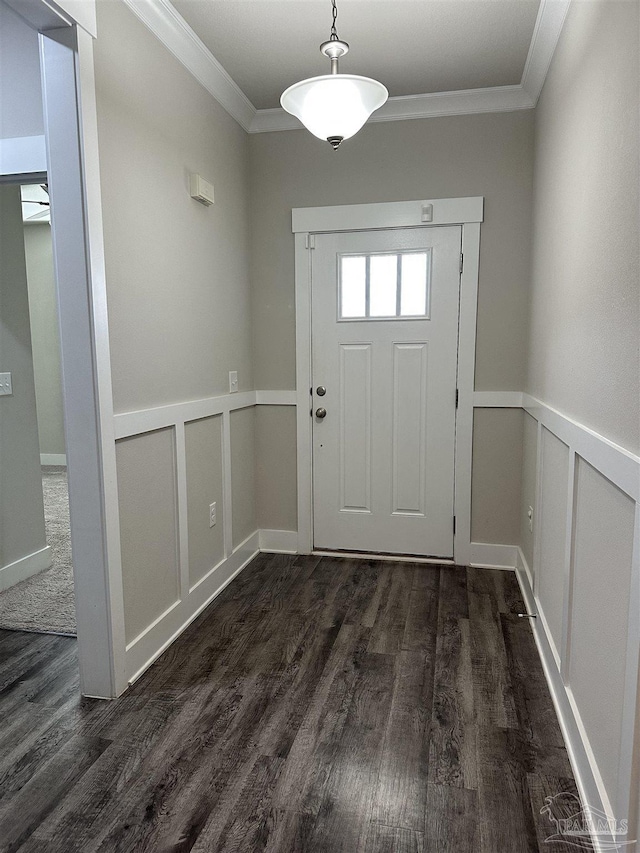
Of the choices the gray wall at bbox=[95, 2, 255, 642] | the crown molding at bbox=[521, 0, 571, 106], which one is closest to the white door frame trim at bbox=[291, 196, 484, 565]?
the gray wall at bbox=[95, 2, 255, 642]

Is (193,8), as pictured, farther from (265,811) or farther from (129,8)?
(265,811)

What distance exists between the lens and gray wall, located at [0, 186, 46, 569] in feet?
9.69

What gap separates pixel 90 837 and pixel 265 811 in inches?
17.5

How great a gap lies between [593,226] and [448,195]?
160 centimetres

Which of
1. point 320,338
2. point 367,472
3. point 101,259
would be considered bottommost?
point 367,472

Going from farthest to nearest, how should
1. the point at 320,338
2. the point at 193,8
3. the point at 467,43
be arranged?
the point at 320,338 → the point at 467,43 → the point at 193,8

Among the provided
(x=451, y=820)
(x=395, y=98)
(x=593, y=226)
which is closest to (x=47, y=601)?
(x=451, y=820)

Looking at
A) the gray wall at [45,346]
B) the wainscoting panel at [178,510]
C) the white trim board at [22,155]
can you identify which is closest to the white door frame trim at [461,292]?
the wainscoting panel at [178,510]

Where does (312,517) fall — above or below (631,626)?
below

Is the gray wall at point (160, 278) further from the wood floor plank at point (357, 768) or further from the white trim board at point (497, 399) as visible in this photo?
the white trim board at point (497, 399)

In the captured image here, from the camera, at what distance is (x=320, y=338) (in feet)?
11.0

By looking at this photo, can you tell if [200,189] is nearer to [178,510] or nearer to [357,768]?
[178,510]

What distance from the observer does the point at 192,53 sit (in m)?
2.47

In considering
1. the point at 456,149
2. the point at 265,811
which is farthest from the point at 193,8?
the point at 265,811
